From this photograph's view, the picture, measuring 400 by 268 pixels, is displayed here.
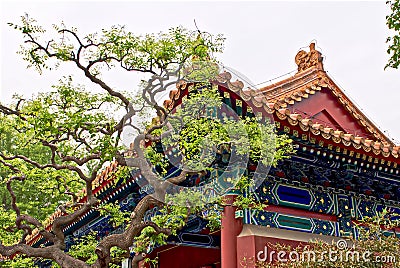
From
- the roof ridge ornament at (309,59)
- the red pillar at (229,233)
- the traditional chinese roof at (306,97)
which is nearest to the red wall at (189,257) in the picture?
the red pillar at (229,233)

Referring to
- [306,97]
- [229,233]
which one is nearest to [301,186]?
[229,233]

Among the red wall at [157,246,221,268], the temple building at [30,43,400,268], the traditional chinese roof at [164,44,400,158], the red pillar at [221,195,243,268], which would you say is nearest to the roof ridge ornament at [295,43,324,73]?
the traditional chinese roof at [164,44,400,158]

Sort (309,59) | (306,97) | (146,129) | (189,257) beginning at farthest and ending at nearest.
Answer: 1. (309,59)
2. (189,257)
3. (306,97)
4. (146,129)

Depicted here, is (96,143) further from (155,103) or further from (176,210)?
(176,210)

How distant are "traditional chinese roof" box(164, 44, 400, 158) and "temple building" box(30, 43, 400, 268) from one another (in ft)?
0.05

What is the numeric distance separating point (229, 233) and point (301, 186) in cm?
132

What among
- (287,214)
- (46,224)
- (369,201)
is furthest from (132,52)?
(46,224)

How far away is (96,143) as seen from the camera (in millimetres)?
5457

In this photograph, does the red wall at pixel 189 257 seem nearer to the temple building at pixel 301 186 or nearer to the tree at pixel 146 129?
the temple building at pixel 301 186

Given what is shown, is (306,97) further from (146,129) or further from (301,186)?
(146,129)

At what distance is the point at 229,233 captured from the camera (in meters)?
6.35

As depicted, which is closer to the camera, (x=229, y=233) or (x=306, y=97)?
(x=229, y=233)

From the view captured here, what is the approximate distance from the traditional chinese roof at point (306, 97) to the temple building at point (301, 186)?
14 mm

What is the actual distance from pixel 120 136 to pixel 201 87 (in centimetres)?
103
